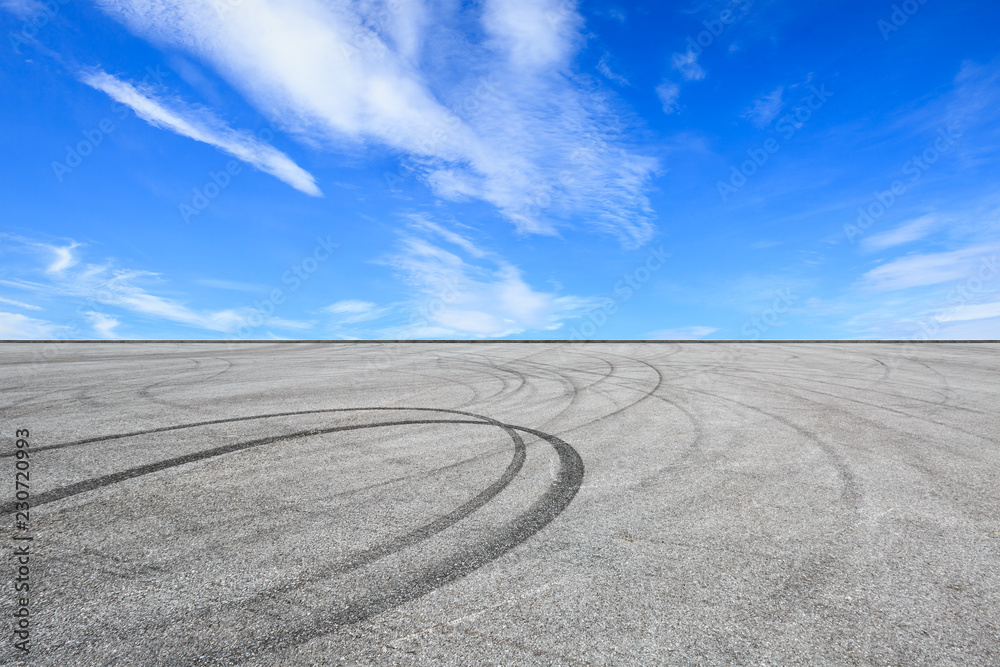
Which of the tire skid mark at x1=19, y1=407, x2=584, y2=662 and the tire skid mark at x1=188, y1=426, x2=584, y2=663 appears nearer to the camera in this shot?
the tire skid mark at x1=188, y1=426, x2=584, y2=663

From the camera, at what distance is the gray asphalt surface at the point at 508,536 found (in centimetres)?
203

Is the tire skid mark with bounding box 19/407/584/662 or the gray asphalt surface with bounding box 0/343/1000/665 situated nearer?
the gray asphalt surface with bounding box 0/343/1000/665

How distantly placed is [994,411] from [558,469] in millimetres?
7344

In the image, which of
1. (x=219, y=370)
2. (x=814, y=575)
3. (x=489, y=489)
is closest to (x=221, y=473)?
(x=489, y=489)

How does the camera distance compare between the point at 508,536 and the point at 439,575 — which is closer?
the point at 439,575

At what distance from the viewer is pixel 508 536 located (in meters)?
2.90

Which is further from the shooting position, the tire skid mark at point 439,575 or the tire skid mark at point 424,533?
the tire skid mark at point 424,533

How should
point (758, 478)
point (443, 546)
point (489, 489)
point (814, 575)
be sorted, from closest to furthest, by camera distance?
1. point (814, 575)
2. point (443, 546)
3. point (489, 489)
4. point (758, 478)

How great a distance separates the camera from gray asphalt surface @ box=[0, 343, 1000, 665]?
2.03 m

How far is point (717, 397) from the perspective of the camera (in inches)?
309

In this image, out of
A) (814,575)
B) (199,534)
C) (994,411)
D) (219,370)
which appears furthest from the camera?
(219,370)

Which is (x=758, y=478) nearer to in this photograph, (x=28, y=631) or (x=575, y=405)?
(x=575, y=405)

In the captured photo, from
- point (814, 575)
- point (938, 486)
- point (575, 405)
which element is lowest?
point (814, 575)

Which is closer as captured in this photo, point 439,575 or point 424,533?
point 439,575
